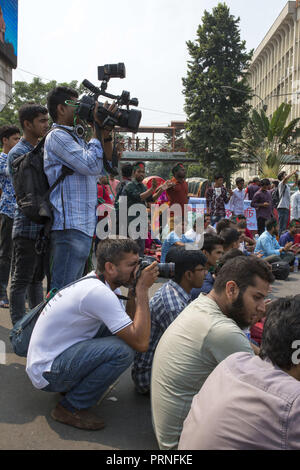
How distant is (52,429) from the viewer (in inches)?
105

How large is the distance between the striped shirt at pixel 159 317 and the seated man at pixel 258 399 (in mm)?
1410

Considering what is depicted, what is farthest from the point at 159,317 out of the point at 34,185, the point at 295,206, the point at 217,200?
the point at 295,206

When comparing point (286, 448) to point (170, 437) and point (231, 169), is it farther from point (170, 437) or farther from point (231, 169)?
point (231, 169)

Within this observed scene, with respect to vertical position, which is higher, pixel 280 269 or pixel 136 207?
pixel 136 207

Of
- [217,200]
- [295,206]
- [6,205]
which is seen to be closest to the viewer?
[6,205]

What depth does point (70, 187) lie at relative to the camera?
322cm

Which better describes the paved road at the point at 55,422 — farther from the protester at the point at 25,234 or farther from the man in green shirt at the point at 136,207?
the man in green shirt at the point at 136,207

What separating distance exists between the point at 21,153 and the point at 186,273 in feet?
5.63

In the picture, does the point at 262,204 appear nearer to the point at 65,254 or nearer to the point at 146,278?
the point at 65,254

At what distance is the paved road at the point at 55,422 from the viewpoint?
2.54 metres

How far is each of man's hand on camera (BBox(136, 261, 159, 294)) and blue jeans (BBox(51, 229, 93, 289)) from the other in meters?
0.59

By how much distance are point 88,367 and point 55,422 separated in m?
0.43
